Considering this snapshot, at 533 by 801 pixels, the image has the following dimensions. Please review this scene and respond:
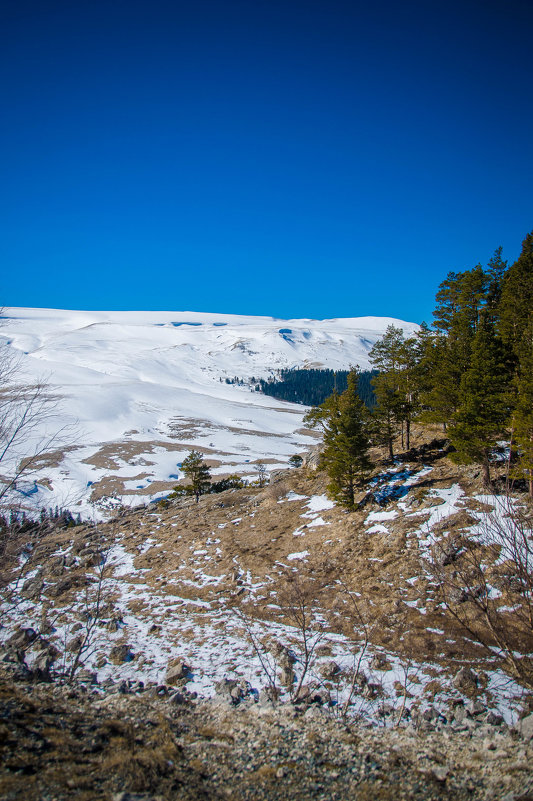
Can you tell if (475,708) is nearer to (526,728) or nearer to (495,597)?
(526,728)

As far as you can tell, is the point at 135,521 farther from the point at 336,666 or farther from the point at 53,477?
the point at 53,477

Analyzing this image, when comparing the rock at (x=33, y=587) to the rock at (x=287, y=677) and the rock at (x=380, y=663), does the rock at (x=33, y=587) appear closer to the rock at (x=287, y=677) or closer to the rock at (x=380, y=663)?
the rock at (x=287, y=677)

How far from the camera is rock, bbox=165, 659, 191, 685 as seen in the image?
462 inches

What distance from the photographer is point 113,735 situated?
7.96 m

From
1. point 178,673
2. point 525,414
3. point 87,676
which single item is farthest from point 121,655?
point 525,414

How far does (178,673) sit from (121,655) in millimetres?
2829

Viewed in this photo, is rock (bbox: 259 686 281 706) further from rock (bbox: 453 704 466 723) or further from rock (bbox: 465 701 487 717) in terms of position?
rock (bbox: 465 701 487 717)

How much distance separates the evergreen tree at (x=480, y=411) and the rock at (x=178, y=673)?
57.7ft

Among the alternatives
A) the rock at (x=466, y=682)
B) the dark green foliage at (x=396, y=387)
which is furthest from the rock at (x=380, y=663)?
the dark green foliage at (x=396, y=387)

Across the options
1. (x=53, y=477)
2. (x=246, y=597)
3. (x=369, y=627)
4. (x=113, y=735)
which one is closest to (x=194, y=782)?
(x=113, y=735)

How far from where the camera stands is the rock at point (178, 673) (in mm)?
11738

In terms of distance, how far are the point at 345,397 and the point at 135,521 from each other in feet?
76.0

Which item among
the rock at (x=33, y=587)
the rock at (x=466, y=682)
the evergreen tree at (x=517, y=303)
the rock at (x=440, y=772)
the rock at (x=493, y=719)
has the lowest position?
the rock at (x=33, y=587)

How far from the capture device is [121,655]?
13.3 m
